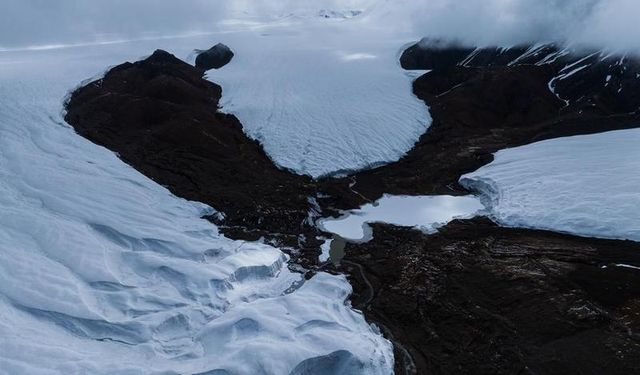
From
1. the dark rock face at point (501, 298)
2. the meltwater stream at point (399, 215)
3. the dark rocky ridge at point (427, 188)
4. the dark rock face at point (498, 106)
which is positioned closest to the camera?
the dark rock face at point (501, 298)

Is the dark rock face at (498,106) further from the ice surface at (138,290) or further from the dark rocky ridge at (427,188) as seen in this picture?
the ice surface at (138,290)

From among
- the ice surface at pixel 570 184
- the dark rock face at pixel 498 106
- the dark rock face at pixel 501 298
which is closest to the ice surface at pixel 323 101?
the dark rock face at pixel 498 106

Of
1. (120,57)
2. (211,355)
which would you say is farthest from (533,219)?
(120,57)

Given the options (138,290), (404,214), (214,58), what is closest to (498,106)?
(404,214)

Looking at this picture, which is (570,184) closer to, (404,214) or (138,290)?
(404,214)

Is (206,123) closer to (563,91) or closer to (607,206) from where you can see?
(607,206)

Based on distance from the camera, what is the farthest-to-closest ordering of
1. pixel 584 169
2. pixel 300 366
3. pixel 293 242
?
pixel 584 169 → pixel 293 242 → pixel 300 366

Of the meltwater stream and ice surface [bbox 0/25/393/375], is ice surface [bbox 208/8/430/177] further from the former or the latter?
ice surface [bbox 0/25/393/375]
